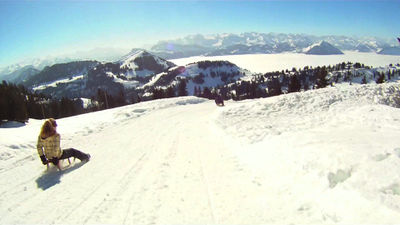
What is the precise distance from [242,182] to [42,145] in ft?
24.5

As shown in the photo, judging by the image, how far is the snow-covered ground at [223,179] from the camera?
4551mm

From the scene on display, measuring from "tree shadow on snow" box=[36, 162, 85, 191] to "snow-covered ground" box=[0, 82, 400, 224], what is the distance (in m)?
0.04

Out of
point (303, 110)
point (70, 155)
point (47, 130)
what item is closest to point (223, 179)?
point (70, 155)

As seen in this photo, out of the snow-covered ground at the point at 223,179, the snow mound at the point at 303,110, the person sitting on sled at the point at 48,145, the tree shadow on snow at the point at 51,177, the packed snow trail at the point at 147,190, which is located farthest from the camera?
the snow mound at the point at 303,110

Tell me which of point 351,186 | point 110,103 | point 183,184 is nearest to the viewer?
point 351,186

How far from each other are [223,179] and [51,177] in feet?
19.9

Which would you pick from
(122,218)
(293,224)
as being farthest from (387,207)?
(122,218)

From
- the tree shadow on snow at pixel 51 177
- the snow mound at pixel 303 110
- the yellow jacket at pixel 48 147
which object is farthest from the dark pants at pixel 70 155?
the snow mound at pixel 303 110

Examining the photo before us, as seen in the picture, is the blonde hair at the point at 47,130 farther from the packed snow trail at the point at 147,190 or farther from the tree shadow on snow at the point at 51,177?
the packed snow trail at the point at 147,190

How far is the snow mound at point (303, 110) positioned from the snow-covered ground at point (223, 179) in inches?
8.0

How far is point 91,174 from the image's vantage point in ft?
23.3

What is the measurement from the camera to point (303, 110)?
1418 cm

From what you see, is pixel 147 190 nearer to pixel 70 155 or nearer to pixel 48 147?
pixel 70 155

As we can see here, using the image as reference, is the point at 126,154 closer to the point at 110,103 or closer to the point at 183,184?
the point at 183,184
